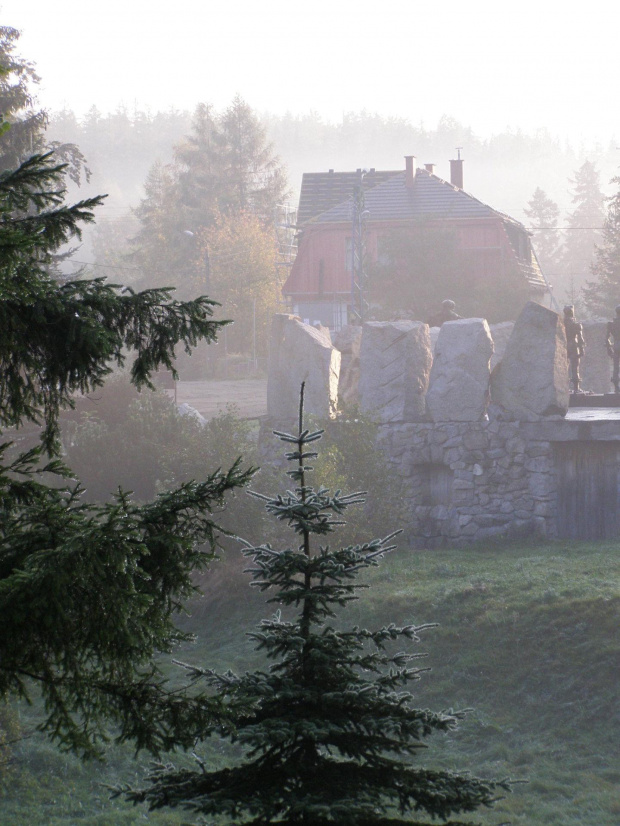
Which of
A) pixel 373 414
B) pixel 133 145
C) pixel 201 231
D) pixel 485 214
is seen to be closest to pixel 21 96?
pixel 373 414

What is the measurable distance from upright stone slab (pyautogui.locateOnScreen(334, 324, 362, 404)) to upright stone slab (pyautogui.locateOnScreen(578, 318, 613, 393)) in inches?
272

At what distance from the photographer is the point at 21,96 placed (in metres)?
17.7

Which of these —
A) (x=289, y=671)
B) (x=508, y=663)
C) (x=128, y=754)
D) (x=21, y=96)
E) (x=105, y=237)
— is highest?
(x=105, y=237)

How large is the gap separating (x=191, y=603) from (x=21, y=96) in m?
10.0

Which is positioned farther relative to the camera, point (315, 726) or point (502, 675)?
point (502, 675)

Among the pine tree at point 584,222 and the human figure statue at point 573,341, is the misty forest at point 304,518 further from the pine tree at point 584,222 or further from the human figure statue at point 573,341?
the pine tree at point 584,222

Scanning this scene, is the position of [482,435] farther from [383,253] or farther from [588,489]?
[383,253]

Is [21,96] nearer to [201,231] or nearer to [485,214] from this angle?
[485,214]

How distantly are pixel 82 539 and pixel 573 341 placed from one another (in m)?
19.5

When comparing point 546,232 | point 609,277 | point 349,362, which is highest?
point 546,232

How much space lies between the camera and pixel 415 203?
4000cm

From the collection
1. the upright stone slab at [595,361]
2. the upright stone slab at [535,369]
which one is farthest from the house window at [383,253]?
the upright stone slab at [535,369]

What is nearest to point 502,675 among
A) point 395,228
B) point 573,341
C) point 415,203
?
point 573,341

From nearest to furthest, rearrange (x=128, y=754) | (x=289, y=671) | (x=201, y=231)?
(x=289, y=671)
(x=128, y=754)
(x=201, y=231)
